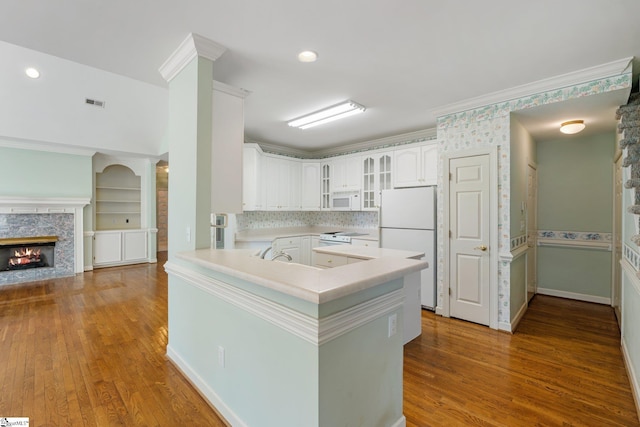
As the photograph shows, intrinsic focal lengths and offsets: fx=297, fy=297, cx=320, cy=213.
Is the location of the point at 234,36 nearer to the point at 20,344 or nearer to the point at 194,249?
the point at 194,249

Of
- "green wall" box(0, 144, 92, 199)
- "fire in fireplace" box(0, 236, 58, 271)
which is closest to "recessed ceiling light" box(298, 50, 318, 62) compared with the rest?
"green wall" box(0, 144, 92, 199)

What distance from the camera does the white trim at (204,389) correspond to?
5.78ft

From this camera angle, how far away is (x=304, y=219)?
21.6 feet

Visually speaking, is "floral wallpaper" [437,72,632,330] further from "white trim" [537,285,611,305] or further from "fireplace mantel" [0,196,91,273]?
"fireplace mantel" [0,196,91,273]

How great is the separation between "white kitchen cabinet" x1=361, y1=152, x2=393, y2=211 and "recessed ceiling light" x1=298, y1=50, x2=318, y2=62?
2.82 meters

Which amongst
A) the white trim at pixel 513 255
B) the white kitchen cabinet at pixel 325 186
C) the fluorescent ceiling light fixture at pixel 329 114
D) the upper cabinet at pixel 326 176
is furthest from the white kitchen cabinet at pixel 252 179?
the white trim at pixel 513 255

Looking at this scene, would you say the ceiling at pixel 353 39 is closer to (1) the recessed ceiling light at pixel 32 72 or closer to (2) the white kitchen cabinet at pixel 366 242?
(2) the white kitchen cabinet at pixel 366 242

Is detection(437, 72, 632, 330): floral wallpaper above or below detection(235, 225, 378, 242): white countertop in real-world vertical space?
above

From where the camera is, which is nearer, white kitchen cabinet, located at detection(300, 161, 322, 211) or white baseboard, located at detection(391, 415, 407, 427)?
white baseboard, located at detection(391, 415, 407, 427)

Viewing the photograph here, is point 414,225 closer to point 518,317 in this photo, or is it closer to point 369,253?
point 369,253

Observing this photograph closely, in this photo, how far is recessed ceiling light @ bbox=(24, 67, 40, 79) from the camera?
4113 mm

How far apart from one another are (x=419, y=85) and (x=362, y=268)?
2258 millimetres

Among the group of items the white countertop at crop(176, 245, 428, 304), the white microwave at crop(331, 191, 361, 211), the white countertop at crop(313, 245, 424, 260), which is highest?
the white microwave at crop(331, 191, 361, 211)

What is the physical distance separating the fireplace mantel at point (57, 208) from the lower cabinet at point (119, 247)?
420mm
